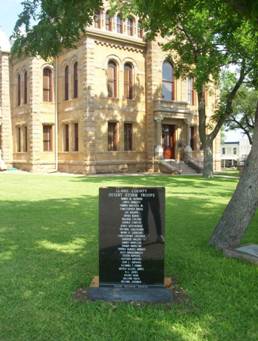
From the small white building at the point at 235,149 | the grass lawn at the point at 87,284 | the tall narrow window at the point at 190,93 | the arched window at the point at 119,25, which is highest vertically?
the arched window at the point at 119,25

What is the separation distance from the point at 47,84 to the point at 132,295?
104ft

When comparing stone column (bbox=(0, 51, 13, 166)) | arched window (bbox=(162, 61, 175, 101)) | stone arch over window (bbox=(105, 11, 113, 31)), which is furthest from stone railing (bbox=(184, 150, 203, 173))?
stone column (bbox=(0, 51, 13, 166))

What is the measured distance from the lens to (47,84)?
34.7 metres

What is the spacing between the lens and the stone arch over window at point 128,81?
3227cm

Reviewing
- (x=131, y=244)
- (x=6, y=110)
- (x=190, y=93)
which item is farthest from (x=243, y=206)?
(x=6, y=110)

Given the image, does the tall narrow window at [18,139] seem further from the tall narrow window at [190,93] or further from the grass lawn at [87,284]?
the grass lawn at [87,284]

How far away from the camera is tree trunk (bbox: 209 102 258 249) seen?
6.99 m

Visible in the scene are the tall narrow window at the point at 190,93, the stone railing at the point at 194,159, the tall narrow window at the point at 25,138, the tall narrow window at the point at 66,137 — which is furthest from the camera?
the tall narrow window at the point at 25,138

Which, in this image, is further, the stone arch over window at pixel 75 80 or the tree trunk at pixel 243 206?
the stone arch over window at pixel 75 80

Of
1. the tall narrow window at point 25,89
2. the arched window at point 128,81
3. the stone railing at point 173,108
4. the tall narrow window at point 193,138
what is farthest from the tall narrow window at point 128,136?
the tall narrow window at point 25,89

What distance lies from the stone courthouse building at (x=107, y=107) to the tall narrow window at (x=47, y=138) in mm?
80

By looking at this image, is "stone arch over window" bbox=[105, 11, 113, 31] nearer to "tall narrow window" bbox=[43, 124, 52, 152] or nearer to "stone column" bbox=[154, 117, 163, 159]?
"stone column" bbox=[154, 117, 163, 159]

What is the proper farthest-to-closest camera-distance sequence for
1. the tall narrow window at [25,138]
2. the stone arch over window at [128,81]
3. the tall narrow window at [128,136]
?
the tall narrow window at [25,138], the tall narrow window at [128,136], the stone arch over window at [128,81]

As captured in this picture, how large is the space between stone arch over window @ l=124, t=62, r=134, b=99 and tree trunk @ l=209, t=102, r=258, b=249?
25780mm
